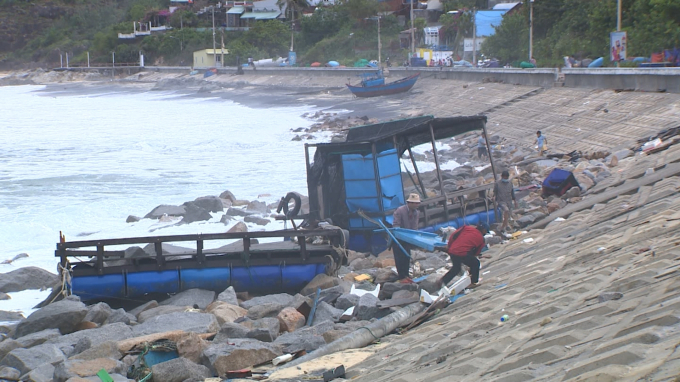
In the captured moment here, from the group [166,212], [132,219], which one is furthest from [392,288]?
[132,219]

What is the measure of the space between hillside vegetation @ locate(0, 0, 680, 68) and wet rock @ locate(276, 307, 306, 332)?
91.4ft

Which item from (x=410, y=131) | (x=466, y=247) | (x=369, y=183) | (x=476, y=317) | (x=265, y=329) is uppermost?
(x=410, y=131)

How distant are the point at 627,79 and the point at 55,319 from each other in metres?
22.3

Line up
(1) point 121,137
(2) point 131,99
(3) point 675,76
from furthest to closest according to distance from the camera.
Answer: (2) point 131,99
(1) point 121,137
(3) point 675,76

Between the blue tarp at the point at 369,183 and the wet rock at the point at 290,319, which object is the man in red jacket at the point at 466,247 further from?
the blue tarp at the point at 369,183

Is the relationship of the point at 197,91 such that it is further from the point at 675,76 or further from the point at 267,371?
the point at 267,371

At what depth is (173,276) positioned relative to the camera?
11.1 meters

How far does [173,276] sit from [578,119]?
58.2 ft

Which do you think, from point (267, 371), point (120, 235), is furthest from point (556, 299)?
point (120, 235)

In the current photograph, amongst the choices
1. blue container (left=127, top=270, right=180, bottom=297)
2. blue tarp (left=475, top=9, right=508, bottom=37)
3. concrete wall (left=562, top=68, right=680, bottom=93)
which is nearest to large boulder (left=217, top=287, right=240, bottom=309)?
blue container (left=127, top=270, right=180, bottom=297)

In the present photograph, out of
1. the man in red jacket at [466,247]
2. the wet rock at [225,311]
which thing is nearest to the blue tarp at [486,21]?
→ the man in red jacket at [466,247]

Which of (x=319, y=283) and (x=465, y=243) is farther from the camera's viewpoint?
(x=319, y=283)

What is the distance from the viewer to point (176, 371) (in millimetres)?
7129

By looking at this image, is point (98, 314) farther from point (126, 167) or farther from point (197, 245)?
point (126, 167)
